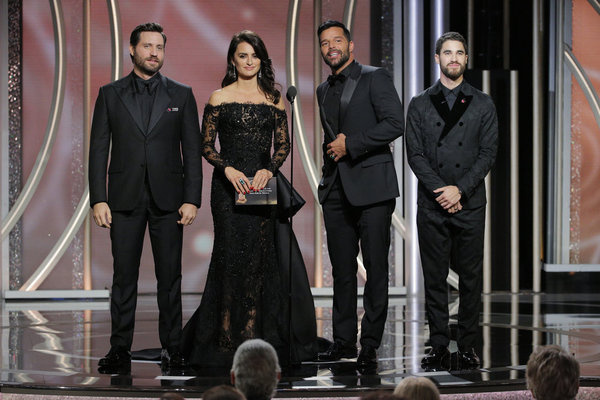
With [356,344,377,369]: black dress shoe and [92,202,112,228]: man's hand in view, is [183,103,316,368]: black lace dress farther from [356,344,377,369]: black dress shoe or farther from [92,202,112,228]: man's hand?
[92,202,112,228]: man's hand

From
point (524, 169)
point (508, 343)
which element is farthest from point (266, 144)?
point (524, 169)

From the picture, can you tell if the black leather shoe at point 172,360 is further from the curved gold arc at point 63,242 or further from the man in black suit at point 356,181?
the curved gold arc at point 63,242

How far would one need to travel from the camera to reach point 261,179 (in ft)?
12.4

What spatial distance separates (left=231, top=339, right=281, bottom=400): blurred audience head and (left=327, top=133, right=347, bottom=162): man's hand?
1.81 metres

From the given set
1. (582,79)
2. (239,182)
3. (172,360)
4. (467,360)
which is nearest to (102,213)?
(239,182)

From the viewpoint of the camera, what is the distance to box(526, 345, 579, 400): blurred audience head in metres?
2.05

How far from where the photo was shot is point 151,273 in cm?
718

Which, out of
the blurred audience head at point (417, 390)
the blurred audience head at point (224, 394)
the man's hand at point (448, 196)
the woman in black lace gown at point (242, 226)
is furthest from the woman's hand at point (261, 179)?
the blurred audience head at point (224, 394)

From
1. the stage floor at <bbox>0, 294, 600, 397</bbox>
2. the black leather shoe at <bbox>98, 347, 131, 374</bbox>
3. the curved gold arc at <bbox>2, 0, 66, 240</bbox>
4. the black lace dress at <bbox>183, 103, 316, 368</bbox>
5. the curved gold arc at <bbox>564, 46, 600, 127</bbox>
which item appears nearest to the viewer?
the stage floor at <bbox>0, 294, 600, 397</bbox>

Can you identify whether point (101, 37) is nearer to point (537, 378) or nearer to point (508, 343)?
point (508, 343)

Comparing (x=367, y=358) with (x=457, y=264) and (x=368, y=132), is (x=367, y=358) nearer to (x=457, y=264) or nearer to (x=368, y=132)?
(x=457, y=264)

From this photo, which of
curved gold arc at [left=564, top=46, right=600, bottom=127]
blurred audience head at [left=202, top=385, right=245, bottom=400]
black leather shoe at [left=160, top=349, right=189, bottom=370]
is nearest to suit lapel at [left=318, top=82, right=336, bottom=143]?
black leather shoe at [left=160, top=349, right=189, bottom=370]

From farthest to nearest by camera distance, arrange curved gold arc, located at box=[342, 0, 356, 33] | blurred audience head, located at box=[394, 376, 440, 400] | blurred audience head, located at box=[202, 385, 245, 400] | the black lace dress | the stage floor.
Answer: curved gold arc, located at box=[342, 0, 356, 33]
the black lace dress
the stage floor
blurred audience head, located at box=[394, 376, 440, 400]
blurred audience head, located at box=[202, 385, 245, 400]

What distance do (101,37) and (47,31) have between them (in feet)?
1.48
